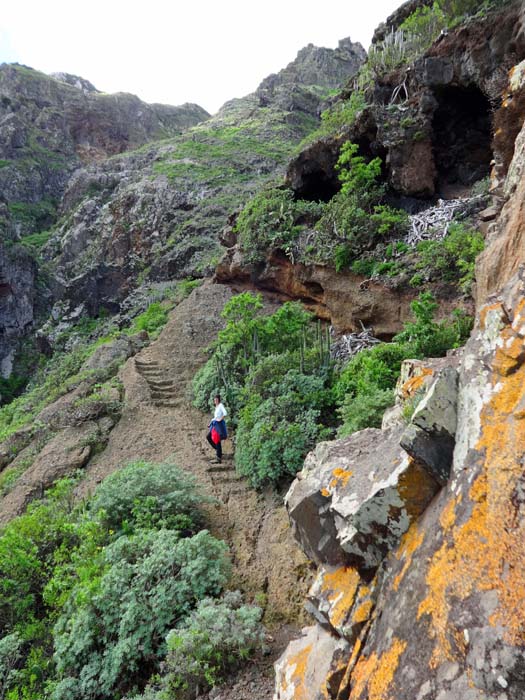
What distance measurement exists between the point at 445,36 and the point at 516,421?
41.1 ft

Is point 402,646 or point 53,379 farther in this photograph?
point 53,379

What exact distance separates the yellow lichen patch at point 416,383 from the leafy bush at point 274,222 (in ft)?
30.1

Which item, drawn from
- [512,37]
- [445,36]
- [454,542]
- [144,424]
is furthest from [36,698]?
[445,36]

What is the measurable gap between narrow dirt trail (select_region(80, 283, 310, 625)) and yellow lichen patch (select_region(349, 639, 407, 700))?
1.91 meters

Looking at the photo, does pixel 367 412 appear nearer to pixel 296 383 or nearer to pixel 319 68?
pixel 296 383

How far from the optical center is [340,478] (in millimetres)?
3311

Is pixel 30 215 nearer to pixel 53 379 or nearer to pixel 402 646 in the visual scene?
pixel 53 379

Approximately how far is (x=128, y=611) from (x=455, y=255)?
846 centimetres

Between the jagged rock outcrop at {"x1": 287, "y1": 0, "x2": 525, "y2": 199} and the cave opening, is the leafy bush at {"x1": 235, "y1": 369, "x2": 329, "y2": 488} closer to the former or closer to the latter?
the jagged rock outcrop at {"x1": 287, "y1": 0, "x2": 525, "y2": 199}

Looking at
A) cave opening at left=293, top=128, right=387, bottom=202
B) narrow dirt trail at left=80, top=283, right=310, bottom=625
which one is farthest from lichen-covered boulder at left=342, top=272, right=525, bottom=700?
cave opening at left=293, top=128, right=387, bottom=202

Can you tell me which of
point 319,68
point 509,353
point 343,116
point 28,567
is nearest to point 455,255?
point 509,353

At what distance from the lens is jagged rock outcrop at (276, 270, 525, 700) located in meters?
1.74

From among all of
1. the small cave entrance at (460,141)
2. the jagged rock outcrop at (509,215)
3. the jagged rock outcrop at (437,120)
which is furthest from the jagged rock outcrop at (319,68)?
the jagged rock outcrop at (509,215)

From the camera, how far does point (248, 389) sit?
8.38 metres
